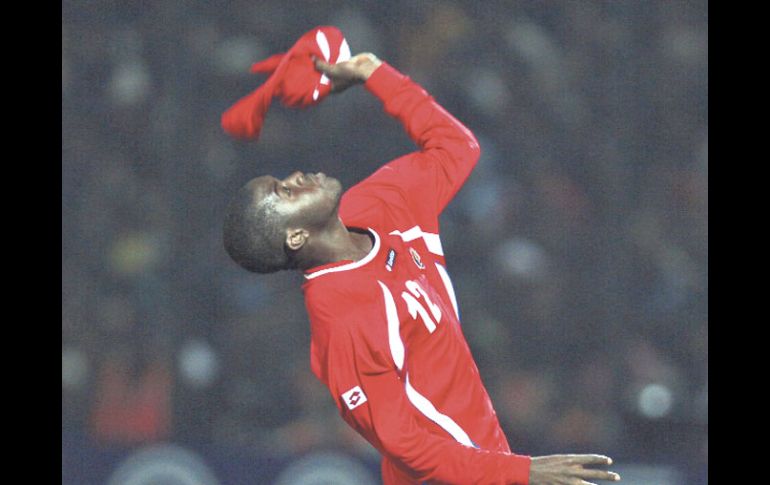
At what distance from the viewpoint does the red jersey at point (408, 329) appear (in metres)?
2.33

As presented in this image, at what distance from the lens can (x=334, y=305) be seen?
2.38m

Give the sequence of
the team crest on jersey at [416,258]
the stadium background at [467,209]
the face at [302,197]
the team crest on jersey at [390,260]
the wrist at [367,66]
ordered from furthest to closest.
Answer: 1. the stadium background at [467,209]
2. the wrist at [367,66]
3. the team crest on jersey at [416,258]
4. the team crest on jersey at [390,260]
5. the face at [302,197]

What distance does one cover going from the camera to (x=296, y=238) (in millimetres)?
2379

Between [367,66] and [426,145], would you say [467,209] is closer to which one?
[426,145]

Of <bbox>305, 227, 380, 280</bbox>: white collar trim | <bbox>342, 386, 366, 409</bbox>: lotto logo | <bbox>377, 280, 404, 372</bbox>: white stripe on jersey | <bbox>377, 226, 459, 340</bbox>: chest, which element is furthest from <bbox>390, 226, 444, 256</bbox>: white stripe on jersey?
<bbox>342, 386, 366, 409</bbox>: lotto logo

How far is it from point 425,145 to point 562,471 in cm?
84

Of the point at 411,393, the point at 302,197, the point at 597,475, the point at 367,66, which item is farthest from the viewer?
the point at 367,66

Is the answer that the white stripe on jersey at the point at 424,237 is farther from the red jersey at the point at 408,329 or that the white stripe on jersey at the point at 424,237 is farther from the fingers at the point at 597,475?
the fingers at the point at 597,475

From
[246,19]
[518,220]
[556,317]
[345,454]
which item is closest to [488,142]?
[518,220]

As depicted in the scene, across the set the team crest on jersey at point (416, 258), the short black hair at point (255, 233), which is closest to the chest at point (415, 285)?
the team crest on jersey at point (416, 258)

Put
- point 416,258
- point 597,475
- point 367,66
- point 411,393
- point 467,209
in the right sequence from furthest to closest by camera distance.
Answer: point 467,209 → point 367,66 → point 416,258 → point 411,393 → point 597,475

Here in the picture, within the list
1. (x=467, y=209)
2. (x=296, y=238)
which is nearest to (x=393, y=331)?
(x=296, y=238)

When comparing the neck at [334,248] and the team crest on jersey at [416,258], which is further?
the team crest on jersey at [416,258]

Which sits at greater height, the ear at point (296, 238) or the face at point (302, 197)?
the face at point (302, 197)
